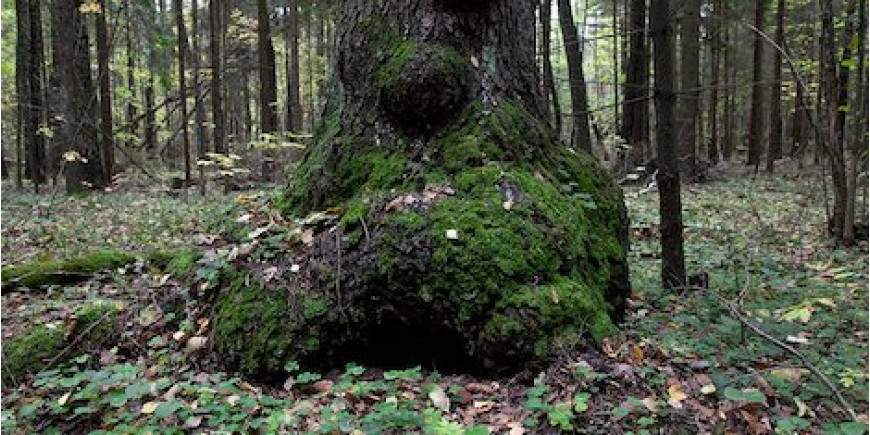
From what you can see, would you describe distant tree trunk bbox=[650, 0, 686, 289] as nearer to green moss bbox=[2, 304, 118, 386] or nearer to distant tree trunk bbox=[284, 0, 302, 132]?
green moss bbox=[2, 304, 118, 386]

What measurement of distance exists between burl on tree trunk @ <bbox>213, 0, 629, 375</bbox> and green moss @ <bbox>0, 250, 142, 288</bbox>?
90.2 inches

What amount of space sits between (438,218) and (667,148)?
2219mm

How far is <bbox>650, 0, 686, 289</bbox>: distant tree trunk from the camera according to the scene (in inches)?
202

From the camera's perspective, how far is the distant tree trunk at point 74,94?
1249 centimetres

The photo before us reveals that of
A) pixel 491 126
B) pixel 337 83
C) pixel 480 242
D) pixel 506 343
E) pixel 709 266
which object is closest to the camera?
pixel 506 343

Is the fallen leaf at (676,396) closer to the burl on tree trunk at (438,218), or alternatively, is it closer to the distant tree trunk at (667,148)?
the burl on tree trunk at (438,218)

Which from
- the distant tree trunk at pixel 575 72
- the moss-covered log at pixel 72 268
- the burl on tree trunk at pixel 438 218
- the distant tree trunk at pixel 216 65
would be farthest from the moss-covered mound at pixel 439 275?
the distant tree trunk at pixel 216 65

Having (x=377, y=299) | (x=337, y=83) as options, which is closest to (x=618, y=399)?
(x=377, y=299)

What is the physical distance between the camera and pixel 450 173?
4645mm

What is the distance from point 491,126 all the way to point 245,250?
2.04 meters

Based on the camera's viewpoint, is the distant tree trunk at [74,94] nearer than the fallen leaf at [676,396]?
No

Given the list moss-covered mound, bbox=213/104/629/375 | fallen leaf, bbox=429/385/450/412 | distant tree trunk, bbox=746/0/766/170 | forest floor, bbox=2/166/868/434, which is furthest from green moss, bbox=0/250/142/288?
distant tree trunk, bbox=746/0/766/170

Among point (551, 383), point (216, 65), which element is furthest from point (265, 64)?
point (551, 383)

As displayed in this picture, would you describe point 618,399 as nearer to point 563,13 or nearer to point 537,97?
point 537,97
